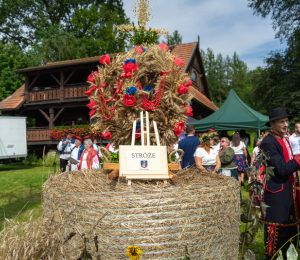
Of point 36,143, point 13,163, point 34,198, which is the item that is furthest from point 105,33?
point 34,198

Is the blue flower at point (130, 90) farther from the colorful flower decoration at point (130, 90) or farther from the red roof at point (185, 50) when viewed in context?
the red roof at point (185, 50)

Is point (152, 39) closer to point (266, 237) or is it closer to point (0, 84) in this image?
point (266, 237)

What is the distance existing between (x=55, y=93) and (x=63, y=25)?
1441cm

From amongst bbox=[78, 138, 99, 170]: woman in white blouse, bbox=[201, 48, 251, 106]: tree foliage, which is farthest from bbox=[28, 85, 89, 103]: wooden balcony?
bbox=[201, 48, 251, 106]: tree foliage

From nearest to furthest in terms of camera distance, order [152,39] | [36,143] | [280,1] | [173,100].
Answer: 1. [173,100]
2. [152,39]
3. [36,143]
4. [280,1]

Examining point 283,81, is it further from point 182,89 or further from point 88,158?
point 182,89

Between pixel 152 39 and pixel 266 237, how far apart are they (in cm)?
269

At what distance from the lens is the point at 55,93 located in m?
18.8

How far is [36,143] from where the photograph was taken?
731 inches

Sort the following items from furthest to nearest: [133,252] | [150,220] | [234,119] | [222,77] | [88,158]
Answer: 1. [222,77]
2. [234,119]
3. [88,158]
4. [150,220]
5. [133,252]

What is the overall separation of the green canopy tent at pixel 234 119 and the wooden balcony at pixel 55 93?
1011 cm

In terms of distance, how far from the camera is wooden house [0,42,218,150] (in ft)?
58.7

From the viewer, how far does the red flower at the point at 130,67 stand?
2.74 metres

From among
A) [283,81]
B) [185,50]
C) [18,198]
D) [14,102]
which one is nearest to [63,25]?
[14,102]
